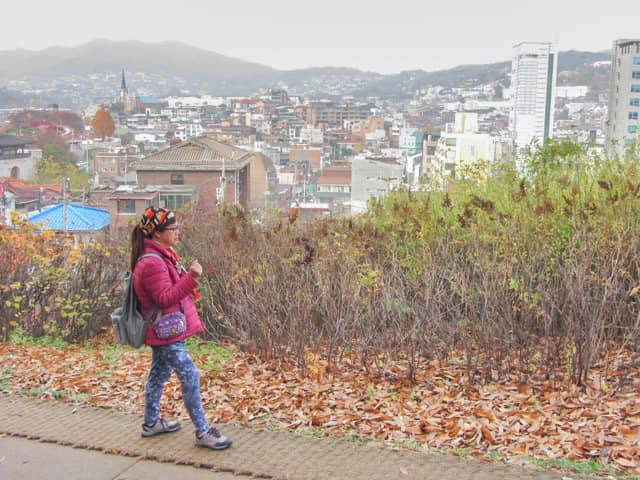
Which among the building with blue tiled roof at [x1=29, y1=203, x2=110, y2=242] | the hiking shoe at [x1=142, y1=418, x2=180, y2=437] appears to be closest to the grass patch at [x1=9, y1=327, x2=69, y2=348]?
the hiking shoe at [x1=142, y1=418, x2=180, y2=437]

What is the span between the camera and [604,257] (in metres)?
5.01

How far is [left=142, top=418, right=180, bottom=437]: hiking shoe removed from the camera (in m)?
3.76

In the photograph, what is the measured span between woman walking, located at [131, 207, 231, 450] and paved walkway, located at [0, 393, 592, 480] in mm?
171

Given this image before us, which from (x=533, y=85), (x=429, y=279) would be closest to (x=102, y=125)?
(x=533, y=85)

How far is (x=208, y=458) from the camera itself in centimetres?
348

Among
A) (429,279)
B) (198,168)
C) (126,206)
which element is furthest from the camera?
(198,168)

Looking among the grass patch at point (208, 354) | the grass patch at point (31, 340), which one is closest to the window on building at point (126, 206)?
the grass patch at point (31, 340)

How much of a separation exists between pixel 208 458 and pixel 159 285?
0.93m

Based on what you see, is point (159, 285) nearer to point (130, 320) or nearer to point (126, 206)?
point (130, 320)

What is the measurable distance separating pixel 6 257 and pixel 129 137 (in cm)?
9996

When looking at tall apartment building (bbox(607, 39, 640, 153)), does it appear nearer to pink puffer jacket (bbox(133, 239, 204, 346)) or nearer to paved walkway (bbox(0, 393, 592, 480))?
paved walkway (bbox(0, 393, 592, 480))

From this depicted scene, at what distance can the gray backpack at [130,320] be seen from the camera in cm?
350

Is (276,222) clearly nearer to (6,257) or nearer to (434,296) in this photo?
(6,257)

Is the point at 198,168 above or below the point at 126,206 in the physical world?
above
